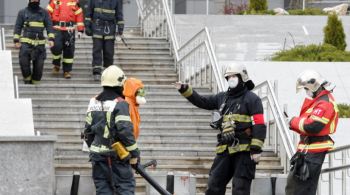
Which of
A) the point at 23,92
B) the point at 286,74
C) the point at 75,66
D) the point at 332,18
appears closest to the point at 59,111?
the point at 23,92

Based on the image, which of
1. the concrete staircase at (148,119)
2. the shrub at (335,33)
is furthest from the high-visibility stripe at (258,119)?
the shrub at (335,33)

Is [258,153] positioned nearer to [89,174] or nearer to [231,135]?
[231,135]

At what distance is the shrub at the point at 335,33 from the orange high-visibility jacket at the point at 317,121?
10825 millimetres

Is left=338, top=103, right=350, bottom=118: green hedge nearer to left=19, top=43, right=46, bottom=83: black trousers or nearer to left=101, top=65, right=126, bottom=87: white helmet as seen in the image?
left=19, top=43, right=46, bottom=83: black trousers

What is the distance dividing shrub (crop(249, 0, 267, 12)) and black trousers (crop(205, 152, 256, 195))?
15001 millimetres

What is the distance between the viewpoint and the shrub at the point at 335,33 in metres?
25.8

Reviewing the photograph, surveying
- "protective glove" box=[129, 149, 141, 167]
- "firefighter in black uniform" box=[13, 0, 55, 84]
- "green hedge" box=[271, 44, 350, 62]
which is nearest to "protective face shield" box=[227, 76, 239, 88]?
"protective glove" box=[129, 149, 141, 167]

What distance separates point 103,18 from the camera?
21.3m

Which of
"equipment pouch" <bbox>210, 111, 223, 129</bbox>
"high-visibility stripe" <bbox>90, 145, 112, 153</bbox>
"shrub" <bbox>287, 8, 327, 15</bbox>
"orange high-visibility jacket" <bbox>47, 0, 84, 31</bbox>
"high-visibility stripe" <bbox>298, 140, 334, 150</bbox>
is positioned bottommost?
"high-visibility stripe" <bbox>298, 140, 334, 150</bbox>

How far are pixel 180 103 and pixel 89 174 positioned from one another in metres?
4.11

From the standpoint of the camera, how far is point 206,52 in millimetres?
21000

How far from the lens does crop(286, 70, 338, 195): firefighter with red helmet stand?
1481 cm

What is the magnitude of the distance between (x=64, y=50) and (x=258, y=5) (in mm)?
9762

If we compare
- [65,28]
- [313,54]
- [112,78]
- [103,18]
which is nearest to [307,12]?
[313,54]
